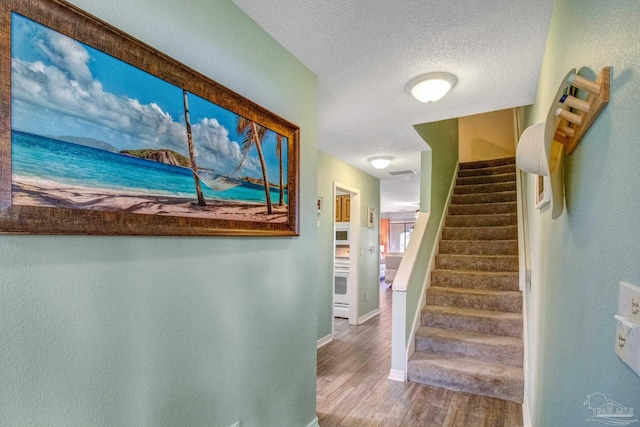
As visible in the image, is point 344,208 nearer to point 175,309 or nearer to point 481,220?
point 481,220

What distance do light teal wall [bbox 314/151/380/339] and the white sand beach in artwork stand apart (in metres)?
2.52

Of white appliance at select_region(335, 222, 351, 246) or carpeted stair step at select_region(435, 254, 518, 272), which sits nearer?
carpeted stair step at select_region(435, 254, 518, 272)

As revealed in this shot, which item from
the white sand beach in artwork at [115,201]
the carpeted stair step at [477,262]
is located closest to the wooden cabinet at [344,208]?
the carpeted stair step at [477,262]

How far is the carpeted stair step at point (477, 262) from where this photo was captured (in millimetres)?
3584

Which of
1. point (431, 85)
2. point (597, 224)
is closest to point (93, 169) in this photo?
point (597, 224)

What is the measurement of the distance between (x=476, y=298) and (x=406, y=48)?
2580 mm

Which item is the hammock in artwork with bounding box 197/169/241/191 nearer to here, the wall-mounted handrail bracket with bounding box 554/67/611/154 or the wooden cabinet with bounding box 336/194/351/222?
the wall-mounted handrail bracket with bounding box 554/67/611/154

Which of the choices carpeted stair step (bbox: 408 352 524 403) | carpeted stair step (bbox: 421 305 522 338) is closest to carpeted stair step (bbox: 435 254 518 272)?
carpeted stair step (bbox: 421 305 522 338)

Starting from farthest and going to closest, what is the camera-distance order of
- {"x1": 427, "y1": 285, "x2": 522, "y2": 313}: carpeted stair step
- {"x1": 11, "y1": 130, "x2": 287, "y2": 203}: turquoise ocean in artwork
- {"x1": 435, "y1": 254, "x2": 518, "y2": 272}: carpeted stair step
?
{"x1": 435, "y1": 254, "x2": 518, "y2": 272}: carpeted stair step
{"x1": 427, "y1": 285, "x2": 522, "y2": 313}: carpeted stair step
{"x1": 11, "y1": 130, "x2": 287, "y2": 203}: turquoise ocean in artwork

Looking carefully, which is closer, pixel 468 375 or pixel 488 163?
pixel 468 375

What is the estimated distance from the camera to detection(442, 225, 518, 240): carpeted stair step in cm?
396

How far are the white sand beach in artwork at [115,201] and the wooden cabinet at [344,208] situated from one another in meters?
3.79

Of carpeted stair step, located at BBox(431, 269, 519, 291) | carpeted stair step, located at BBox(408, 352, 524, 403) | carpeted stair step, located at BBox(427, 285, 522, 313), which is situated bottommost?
carpeted stair step, located at BBox(408, 352, 524, 403)

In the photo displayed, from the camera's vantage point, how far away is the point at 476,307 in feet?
10.9
